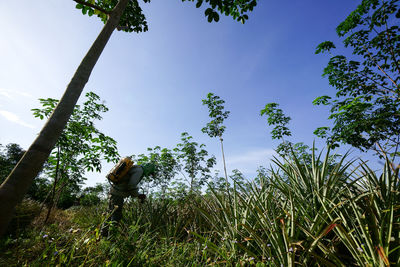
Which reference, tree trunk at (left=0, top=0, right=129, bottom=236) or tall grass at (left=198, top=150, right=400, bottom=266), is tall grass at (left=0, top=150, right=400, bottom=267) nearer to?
tall grass at (left=198, top=150, right=400, bottom=266)

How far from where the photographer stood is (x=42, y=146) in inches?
44.8

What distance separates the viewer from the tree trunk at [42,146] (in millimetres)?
984

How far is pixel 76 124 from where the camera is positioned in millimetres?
4125

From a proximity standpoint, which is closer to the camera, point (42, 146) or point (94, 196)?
point (42, 146)

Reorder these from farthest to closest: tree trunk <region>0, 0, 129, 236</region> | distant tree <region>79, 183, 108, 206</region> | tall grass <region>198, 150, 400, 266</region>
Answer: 1. distant tree <region>79, 183, 108, 206</region>
2. tall grass <region>198, 150, 400, 266</region>
3. tree trunk <region>0, 0, 129, 236</region>

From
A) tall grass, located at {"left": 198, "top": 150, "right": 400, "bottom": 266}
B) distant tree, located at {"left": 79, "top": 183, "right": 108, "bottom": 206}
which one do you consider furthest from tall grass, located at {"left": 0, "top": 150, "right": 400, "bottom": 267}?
distant tree, located at {"left": 79, "top": 183, "right": 108, "bottom": 206}

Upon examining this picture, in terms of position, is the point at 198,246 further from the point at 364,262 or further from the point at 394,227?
the point at 394,227

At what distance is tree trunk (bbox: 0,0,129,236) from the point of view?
3.23ft

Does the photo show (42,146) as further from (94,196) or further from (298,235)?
(94,196)

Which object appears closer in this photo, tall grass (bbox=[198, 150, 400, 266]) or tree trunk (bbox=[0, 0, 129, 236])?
tree trunk (bbox=[0, 0, 129, 236])

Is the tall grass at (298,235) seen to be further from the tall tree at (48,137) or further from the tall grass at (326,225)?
the tall tree at (48,137)

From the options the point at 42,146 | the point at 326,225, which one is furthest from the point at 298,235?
the point at 42,146

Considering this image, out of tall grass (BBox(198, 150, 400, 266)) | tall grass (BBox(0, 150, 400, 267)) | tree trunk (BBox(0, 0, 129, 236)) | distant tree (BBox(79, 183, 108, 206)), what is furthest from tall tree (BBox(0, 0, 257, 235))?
distant tree (BBox(79, 183, 108, 206))

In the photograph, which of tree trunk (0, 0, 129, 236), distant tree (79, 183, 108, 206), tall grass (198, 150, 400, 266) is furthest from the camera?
distant tree (79, 183, 108, 206)
